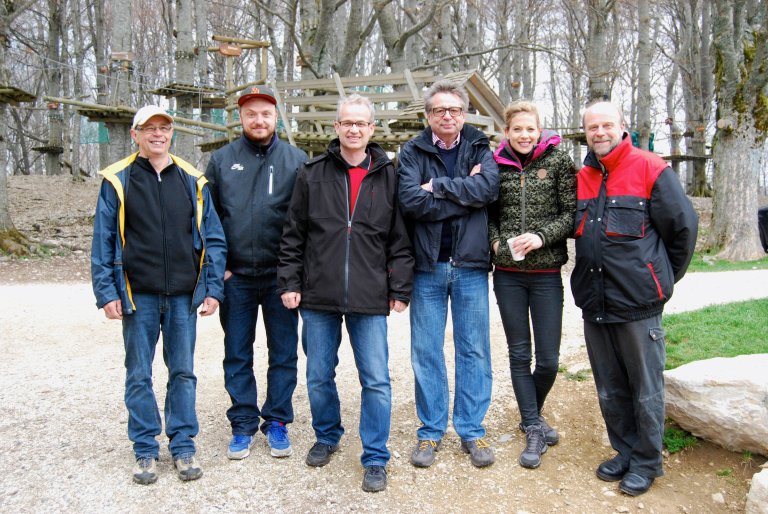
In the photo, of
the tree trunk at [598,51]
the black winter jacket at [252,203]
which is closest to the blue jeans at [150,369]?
the black winter jacket at [252,203]

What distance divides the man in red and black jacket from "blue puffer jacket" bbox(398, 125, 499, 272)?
548mm

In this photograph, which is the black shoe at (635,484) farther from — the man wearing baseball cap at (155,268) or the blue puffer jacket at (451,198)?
the man wearing baseball cap at (155,268)

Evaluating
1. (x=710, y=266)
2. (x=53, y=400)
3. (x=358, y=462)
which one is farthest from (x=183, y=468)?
(x=710, y=266)

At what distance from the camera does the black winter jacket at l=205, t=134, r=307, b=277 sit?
12.8 feet

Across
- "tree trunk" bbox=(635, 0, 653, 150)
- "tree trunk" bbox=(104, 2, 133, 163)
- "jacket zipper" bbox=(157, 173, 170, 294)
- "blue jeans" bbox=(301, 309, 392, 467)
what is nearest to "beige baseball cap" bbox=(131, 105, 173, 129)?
"jacket zipper" bbox=(157, 173, 170, 294)

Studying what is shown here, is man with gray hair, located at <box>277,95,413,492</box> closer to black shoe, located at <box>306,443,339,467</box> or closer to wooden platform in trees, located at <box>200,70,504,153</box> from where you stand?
black shoe, located at <box>306,443,339,467</box>

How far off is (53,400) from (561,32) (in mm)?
33482

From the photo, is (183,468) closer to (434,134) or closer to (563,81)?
(434,134)

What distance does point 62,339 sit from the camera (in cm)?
716

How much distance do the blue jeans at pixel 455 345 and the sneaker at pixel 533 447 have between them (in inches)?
11.5

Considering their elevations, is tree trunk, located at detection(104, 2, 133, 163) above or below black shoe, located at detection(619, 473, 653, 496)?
above

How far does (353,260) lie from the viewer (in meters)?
3.59

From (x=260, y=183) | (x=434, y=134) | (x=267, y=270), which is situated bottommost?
(x=267, y=270)

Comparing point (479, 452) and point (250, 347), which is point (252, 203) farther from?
point (479, 452)
